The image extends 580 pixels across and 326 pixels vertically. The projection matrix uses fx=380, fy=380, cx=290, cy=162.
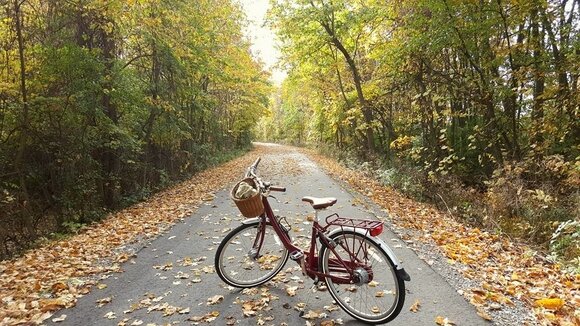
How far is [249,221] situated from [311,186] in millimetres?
8835

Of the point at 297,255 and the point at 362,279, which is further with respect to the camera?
the point at 297,255

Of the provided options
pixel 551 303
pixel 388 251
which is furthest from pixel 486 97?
pixel 388 251

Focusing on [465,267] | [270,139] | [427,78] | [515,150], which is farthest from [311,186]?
[270,139]

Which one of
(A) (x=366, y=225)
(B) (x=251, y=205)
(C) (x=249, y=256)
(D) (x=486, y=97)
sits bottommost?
(C) (x=249, y=256)

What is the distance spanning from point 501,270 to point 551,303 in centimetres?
117

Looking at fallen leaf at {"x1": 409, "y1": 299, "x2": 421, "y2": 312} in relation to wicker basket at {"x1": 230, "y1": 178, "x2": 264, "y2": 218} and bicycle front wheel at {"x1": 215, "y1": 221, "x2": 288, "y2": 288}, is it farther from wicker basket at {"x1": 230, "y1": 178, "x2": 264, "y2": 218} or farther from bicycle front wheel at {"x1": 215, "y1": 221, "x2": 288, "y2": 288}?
wicker basket at {"x1": 230, "y1": 178, "x2": 264, "y2": 218}

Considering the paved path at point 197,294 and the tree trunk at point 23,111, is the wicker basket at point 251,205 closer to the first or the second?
the paved path at point 197,294

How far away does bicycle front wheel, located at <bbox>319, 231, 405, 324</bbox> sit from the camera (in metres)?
3.81

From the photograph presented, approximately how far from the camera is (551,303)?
4.10 meters

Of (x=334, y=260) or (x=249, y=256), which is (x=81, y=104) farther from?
(x=334, y=260)

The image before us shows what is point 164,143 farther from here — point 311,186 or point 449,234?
point 449,234

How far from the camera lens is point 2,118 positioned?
26.7 ft

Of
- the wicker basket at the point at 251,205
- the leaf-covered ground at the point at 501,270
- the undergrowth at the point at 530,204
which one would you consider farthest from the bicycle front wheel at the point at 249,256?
the undergrowth at the point at 530,204

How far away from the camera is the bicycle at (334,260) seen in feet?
12.6
